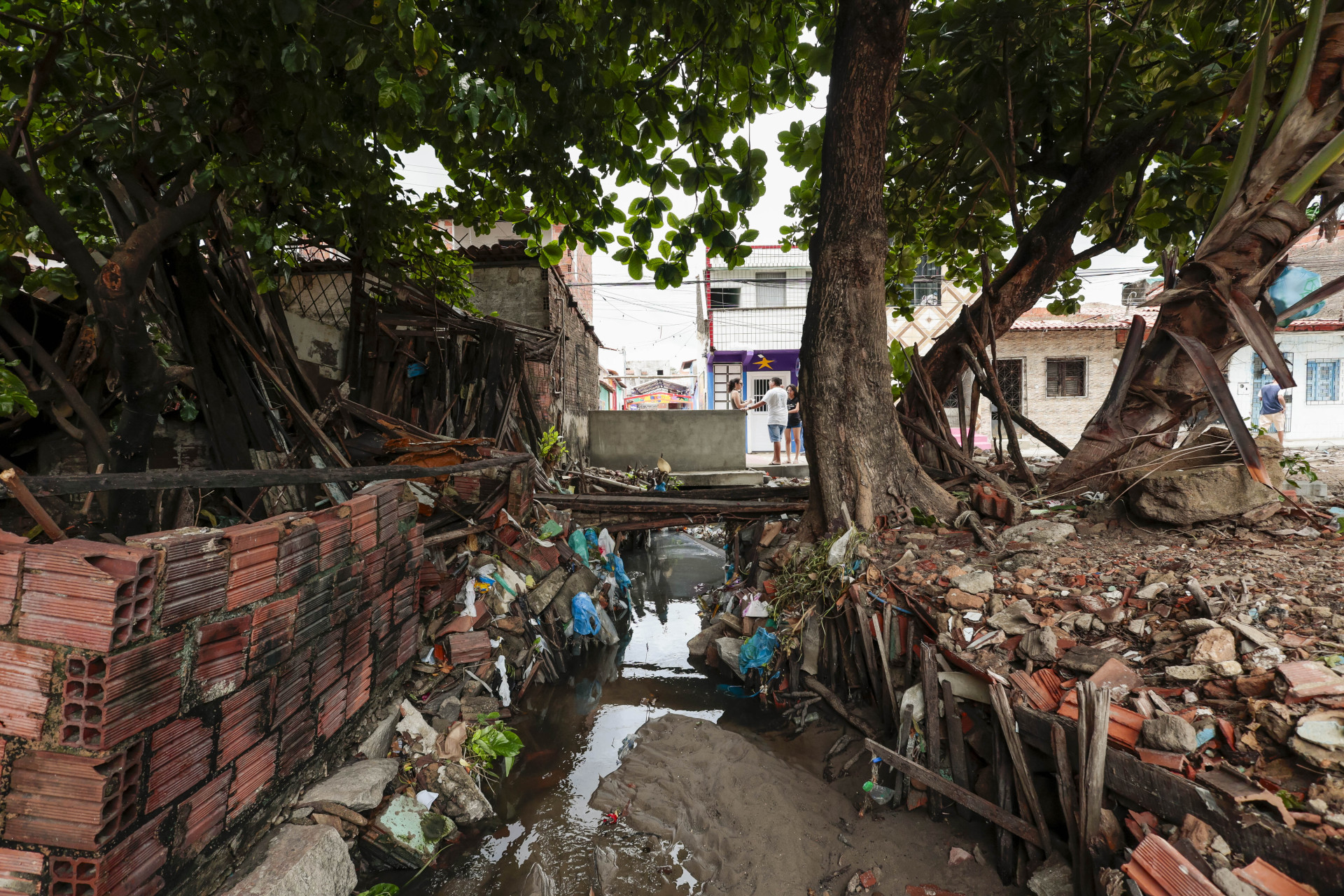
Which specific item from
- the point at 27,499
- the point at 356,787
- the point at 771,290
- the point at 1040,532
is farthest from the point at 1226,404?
the point at 771,290

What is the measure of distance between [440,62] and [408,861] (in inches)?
155

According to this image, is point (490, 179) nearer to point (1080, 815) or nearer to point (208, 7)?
point (208, 7)

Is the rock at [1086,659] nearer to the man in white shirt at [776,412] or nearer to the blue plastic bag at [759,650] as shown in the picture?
the blue plastic bag at [759,650]

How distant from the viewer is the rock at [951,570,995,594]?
139 inches

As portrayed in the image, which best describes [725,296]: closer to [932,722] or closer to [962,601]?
[962,601]

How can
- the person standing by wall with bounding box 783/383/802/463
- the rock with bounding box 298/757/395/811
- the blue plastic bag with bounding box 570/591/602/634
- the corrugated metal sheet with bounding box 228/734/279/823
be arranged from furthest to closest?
1. the person standing by wall with bounding box 783/383/802/463
2. the blue plastic bag with bounding box 570/591/602/634
3. the rock with bounding box 298/757/395/811
4. the corrugated metal sheet with bounding box 228/734/279/823

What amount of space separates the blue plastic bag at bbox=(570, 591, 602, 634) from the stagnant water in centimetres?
35

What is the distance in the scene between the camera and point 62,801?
5.93 feet

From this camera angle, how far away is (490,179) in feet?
15.1

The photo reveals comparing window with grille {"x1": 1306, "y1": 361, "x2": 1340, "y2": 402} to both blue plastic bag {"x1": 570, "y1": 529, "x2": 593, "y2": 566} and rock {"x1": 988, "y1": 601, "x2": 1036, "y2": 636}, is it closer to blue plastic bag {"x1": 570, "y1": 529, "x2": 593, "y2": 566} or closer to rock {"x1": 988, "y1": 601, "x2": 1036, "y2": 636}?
rock {"x1": 988, "y1": 601, "x2": 1036, "y2": 636}

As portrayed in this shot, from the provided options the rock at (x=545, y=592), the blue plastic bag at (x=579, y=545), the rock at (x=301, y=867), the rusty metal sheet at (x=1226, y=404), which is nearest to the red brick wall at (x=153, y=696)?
the rock at (x=301, y=867)

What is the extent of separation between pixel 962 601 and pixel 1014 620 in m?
0.32

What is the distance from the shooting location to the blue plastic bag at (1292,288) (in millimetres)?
3654

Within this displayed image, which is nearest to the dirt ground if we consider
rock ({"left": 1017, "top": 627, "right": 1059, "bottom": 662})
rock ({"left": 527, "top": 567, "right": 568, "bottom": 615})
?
rock ({"left": 1017, "top": 627, "right": 1059, "bottom": 662})
